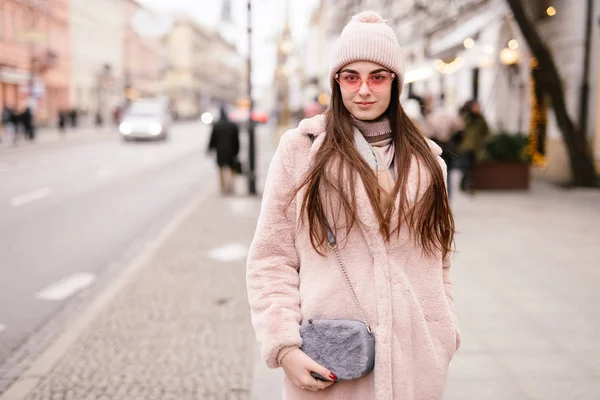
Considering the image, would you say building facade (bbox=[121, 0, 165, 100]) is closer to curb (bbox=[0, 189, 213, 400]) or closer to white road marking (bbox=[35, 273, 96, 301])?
curb (bbox=[0, 189, 213, 400])

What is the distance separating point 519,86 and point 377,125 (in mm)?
17169

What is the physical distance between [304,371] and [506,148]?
40.7ft

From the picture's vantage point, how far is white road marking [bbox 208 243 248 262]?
25.4ft

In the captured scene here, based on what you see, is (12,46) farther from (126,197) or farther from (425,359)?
(425,359)

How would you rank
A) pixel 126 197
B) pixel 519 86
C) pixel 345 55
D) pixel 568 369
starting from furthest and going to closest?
pixel 519 86 < pixel 126 197 < pixel 568 369 < pixel 345 55

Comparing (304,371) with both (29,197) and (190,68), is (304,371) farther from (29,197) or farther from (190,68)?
(190,68)

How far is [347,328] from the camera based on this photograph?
1827 mm

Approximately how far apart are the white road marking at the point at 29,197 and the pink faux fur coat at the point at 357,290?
1127 centimetres

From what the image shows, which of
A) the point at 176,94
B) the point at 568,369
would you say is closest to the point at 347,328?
the point at 568,369

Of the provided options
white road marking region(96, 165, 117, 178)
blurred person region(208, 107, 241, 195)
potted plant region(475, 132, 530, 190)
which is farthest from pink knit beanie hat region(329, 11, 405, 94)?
white road marking region(96, 165, 117, 178)

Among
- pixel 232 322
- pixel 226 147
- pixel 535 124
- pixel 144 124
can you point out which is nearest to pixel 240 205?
pixel 226 147

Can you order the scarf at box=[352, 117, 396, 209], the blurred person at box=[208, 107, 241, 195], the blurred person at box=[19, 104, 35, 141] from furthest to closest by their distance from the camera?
1. the blurred person at box=[19, 104, 35, 141]
2. the blurred person at box=[208, 107, 241, 195]
3. the scarf at box=[352, 117, 396, 209]

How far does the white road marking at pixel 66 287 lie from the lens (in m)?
6.41

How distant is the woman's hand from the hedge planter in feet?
39.9
